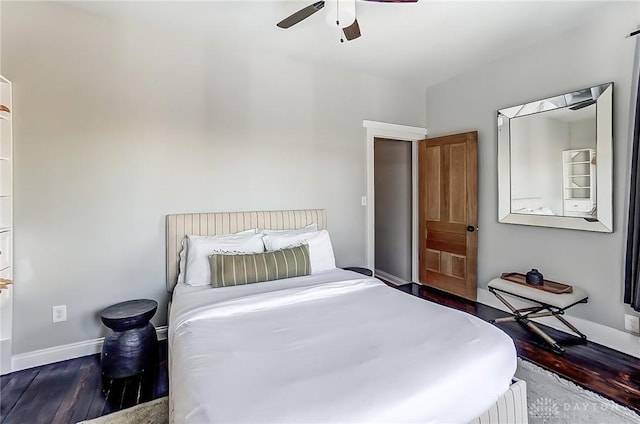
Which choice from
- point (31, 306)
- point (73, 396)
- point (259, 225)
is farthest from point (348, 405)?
point (31, 306)

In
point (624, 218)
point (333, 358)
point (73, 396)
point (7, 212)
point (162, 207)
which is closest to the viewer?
point (333, 358)

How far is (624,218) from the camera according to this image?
2604 mm

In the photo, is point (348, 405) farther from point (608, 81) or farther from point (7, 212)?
point (608, 81)

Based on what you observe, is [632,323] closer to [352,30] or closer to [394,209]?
[394,209]

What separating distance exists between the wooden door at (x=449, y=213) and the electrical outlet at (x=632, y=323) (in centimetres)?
138

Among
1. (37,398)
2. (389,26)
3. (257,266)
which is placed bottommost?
(37,398)

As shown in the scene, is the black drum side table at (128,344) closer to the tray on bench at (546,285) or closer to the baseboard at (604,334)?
the tray on bench at (546,285)

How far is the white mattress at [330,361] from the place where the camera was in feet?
3.60

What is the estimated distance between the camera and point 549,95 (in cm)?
313

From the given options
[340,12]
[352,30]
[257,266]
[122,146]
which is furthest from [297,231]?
[340,12]

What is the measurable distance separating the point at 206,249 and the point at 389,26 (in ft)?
8.32

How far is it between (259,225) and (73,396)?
1.88 m

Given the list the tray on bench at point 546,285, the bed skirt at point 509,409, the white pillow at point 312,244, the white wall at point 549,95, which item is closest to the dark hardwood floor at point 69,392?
the white pillow at point 312,244

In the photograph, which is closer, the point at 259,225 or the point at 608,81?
the point at 608,81
